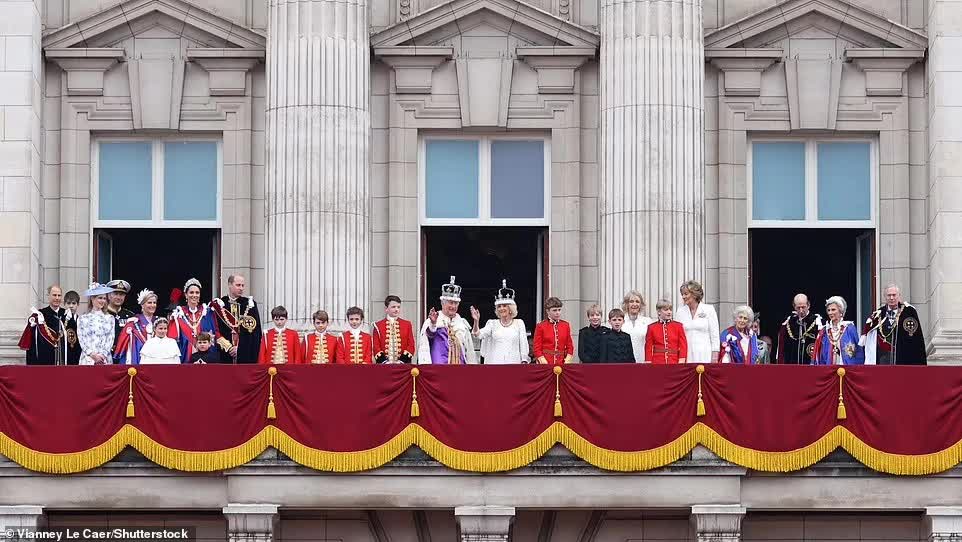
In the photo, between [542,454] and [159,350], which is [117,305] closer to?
[159,350]

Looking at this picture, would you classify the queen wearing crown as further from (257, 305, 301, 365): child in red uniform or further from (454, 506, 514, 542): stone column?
(454, 506, 514, 542): stone column

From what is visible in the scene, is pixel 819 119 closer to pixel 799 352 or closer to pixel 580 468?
pixel 799 352

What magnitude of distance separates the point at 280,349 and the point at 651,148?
8314 mm

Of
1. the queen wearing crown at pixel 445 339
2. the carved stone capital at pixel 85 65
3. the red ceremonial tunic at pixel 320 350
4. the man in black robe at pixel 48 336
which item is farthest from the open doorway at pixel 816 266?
the man in black robe at pixel 48 336

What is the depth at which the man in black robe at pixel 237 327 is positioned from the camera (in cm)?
4816

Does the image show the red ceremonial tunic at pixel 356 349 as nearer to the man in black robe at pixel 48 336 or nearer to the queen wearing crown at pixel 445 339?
the queen wearing crown at pixel 445 339

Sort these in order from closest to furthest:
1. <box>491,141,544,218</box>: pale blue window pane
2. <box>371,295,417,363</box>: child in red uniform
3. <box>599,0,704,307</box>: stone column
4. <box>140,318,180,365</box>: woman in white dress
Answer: <box>140,318,180,365</box>: woman in white dress, <box>371,295,417,363</box>: child in red uniform, <box>599,0,704,307</box>: stone column, <box>491,141,544,218</box>: pale blue window pane

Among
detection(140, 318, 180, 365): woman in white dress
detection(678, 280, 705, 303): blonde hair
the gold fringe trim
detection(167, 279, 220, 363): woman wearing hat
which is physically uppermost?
detection(678, 280, 705, 303): blonde hair

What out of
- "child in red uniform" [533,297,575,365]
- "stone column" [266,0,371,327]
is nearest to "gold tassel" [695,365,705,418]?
"child in red uniform" [533,297,575,365]

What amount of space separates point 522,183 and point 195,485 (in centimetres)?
1053

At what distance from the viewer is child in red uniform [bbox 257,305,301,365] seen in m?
48.1

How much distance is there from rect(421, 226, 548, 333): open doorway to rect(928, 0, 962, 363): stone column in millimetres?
7188

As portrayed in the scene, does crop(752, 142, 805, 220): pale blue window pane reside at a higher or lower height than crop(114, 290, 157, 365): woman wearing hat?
higher

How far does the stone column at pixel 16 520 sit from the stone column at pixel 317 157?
7000 millimetres
